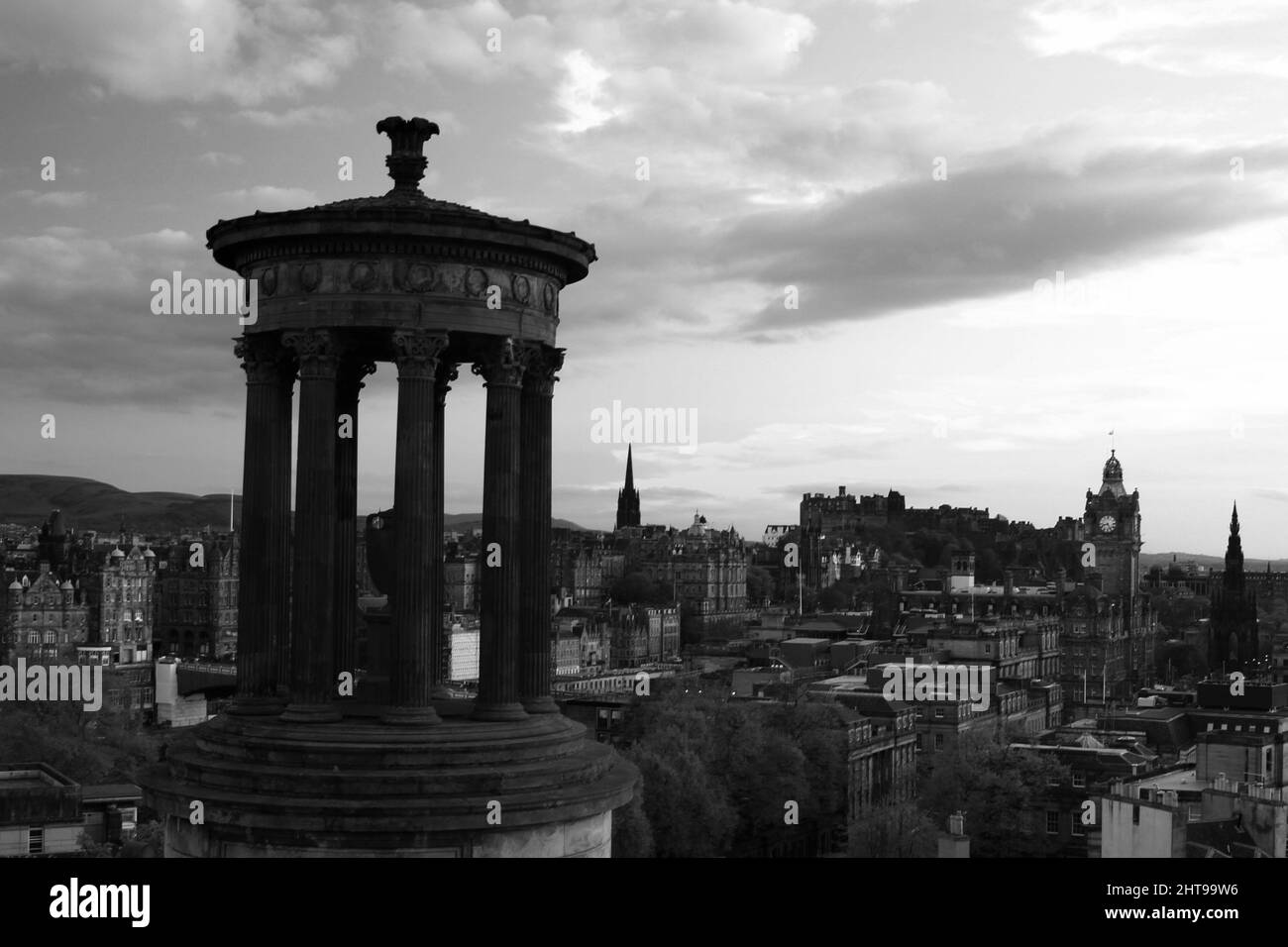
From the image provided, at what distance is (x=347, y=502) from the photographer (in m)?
21.0

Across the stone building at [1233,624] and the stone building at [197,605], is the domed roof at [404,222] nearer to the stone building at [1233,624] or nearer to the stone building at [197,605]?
the stone building at [197,605]

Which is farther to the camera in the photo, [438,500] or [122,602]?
[122,602]

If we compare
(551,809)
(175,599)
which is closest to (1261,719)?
(551,809)

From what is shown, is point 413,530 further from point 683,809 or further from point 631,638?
point 631,638

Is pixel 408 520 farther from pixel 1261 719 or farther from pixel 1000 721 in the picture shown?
pixel 1000 721

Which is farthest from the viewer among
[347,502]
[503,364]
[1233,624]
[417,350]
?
[1233,624]

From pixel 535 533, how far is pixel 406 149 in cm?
473

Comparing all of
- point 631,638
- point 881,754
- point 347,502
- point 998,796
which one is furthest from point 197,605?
point 347,502

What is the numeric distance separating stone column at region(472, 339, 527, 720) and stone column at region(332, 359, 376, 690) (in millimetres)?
2028

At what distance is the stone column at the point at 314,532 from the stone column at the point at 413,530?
0.74 meters

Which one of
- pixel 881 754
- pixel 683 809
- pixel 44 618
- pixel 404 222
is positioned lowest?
pixel 881 754
